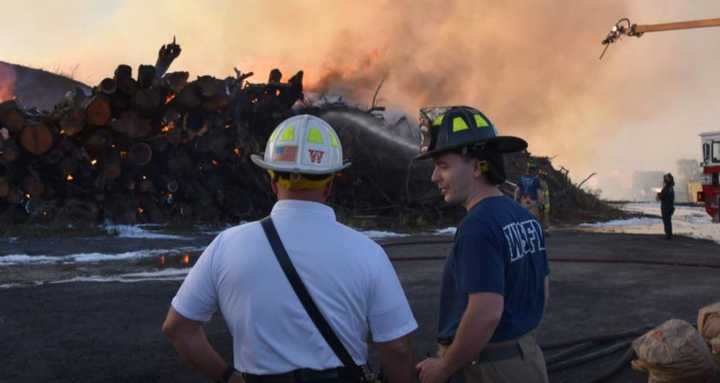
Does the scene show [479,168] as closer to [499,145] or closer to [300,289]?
[499,145]

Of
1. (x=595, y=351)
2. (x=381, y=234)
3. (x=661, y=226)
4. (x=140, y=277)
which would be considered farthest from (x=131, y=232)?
(x=661, y=226)

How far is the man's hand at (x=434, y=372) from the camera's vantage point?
223 centimetres

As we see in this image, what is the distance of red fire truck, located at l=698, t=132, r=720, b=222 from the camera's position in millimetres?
14977

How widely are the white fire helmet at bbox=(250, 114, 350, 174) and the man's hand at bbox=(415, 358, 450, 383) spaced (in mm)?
731

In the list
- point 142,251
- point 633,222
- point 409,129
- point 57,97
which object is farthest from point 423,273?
point 57,97

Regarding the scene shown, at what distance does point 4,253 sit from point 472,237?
32.2 ft

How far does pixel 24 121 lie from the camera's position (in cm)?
1303

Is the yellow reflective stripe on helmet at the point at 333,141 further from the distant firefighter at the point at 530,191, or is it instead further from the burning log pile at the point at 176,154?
the distant firefighter at the point at 530,191

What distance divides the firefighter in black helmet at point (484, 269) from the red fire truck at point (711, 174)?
14.3 meters

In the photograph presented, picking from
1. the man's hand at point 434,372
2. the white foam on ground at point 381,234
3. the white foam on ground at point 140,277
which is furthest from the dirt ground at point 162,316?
the white foam on ground at point 381,234

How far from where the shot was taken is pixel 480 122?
8.03 ft

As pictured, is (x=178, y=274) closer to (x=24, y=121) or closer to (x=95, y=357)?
(x=95, y=357)

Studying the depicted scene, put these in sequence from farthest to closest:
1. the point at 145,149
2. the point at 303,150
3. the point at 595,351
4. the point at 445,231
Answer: the point at 445,231 < the point at 145,149 < the point at 595,351 < the point at 303,150

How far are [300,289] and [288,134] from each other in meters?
0.52
